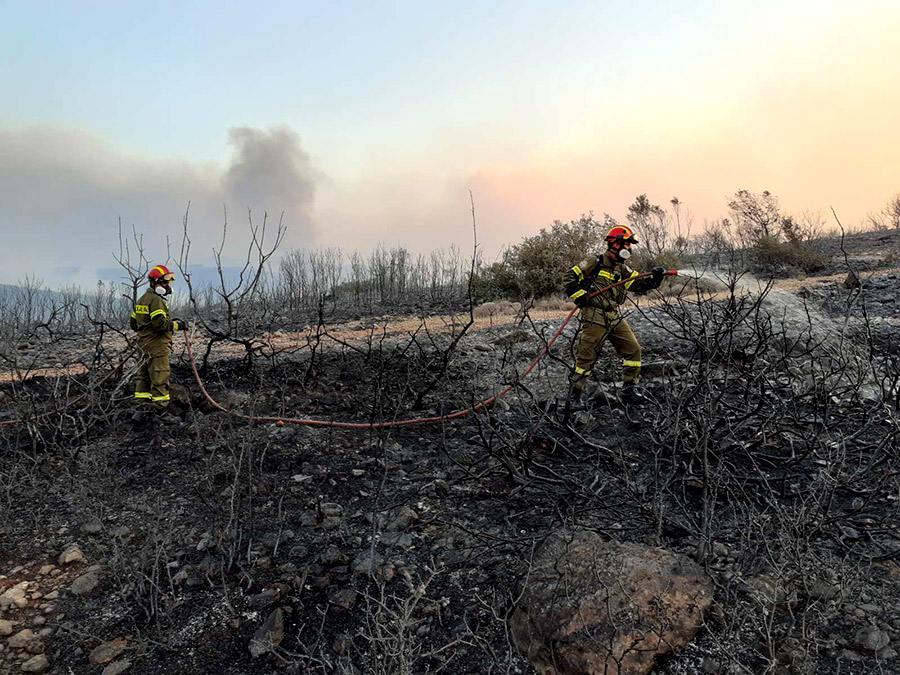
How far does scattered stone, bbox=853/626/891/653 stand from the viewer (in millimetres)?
2014

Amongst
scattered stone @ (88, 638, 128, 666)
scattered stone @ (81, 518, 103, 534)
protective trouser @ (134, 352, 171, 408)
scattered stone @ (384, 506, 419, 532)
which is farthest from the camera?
protective trouser @ (134, 352, 171, 408)

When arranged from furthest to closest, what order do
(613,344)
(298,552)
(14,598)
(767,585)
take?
1. (613,344)
2. (298,552)
3. (14,598)
4. (767,585)

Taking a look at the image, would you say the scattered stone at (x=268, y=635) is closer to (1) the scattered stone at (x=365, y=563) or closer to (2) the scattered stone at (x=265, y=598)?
(2) the scattered stone at (x=265, y=598)

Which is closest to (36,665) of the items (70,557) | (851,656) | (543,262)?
(70,557)

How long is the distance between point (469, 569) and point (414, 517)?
23.8 inches

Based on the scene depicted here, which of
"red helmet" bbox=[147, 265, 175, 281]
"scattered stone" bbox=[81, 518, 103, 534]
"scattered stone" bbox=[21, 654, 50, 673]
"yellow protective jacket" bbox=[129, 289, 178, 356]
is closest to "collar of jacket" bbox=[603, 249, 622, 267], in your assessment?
"yellow protective jacket" bbox=[129, 289, 178, 356]

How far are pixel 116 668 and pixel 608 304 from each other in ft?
14.5

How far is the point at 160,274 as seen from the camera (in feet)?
17.6

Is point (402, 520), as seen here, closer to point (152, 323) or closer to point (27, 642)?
point (27, 642)

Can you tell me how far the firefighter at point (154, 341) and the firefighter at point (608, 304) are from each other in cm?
381

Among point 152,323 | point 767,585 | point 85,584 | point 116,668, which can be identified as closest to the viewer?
point 116,668

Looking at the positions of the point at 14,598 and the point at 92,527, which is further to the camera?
the point at 92,527

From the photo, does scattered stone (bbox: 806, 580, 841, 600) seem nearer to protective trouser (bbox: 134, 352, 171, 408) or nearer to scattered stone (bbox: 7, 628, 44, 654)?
scattered stone (bbox: 7, 628, 44, 654)

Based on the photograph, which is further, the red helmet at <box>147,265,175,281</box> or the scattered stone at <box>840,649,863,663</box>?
the red helmet at <box>147,265,175,281</box>
